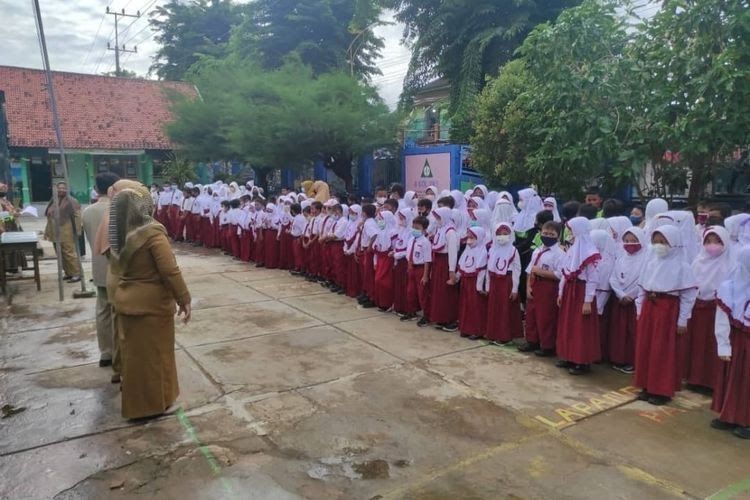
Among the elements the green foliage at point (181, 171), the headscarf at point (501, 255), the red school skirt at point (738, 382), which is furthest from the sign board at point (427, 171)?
the green foliage at point (181, 171)

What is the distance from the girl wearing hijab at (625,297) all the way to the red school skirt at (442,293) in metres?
1.90

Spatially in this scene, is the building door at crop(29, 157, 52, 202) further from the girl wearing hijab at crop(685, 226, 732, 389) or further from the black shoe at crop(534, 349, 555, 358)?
the girl wearing hijab at crop(685, 226, 732, 389)

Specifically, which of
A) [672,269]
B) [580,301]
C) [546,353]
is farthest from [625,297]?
[546,353]

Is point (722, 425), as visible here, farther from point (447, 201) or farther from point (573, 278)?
point (447, 201)

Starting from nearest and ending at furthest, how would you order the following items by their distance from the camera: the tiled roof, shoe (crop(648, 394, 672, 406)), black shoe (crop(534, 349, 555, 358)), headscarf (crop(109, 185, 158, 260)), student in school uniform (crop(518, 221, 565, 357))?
headscarf (crop(109, 185, 158, 260)), shoe (crop(648, 394, 672, 406)), student in school uniform (crop(518, 221, 565, 357)), black shoe (crop(534, 349, 555, 358)), the tiled roof

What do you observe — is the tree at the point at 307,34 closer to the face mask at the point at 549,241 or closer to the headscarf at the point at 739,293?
the face mask at the point at 549,241

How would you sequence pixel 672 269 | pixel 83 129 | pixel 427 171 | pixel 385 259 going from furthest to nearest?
1. pixel 83 129
2. pixel 427 171
3. pixel 385 259
4. pixel 672 269

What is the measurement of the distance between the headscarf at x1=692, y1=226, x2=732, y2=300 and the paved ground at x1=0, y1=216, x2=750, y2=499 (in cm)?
93

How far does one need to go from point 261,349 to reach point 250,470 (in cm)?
251

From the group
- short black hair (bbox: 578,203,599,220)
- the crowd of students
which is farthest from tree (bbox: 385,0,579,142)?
short black hair (bbox: 578,203,599,220)

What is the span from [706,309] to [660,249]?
0.77 meters

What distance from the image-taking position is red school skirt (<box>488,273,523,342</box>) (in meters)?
6.09

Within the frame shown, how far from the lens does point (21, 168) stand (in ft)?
76.6

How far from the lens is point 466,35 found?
1554cm
